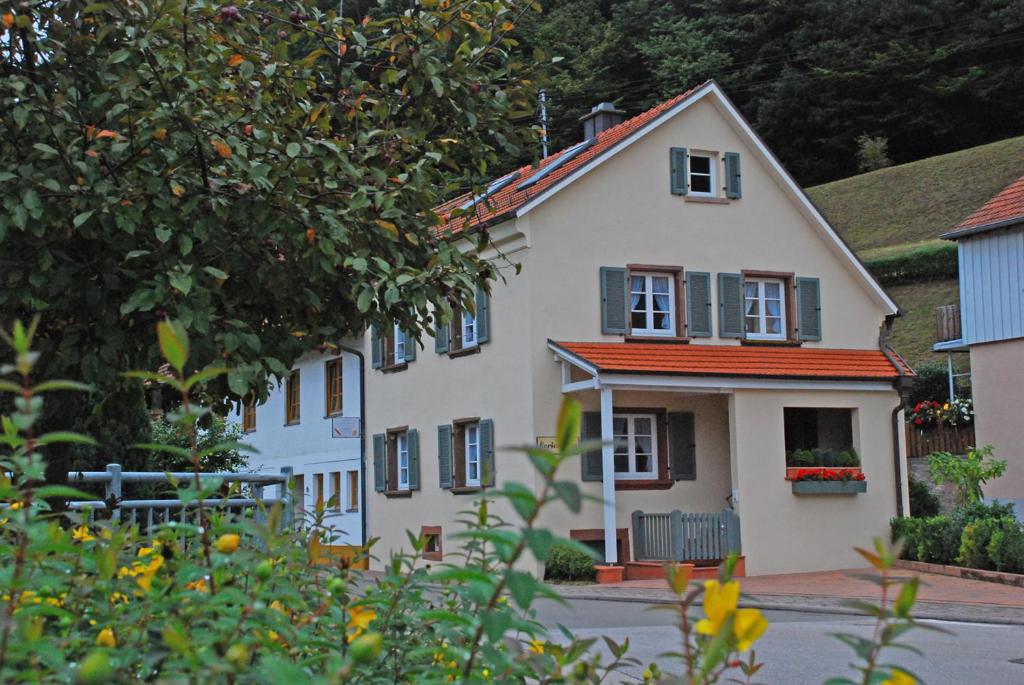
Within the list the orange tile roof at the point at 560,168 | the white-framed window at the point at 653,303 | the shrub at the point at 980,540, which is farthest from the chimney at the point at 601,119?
the shrub at the point at 980,540

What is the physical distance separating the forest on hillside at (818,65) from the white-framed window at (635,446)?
117ft

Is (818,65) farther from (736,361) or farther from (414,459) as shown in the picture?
(736,361)

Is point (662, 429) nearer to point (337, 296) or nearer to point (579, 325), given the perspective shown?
point (579, 325)

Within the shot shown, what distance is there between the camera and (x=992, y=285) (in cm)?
2617

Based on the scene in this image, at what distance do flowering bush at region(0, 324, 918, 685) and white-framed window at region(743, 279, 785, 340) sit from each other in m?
22.2

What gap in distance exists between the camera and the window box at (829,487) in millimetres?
23438

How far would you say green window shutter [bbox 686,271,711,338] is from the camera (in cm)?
2411

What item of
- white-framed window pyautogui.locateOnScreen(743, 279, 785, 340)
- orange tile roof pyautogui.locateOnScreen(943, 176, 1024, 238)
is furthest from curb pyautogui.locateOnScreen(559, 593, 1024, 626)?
orange tile roof pyautogui.locateOnScreen(943, 176, 1024, 238)

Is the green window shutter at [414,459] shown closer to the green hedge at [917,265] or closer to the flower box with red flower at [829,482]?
the flower box with red flower at [829,482]

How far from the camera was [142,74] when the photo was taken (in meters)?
6.34

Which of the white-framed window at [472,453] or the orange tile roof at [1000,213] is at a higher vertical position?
the orange tile roof at [1000,213]

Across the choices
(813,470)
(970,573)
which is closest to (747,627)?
(970,573)

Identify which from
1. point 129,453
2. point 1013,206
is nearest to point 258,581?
point 129,453

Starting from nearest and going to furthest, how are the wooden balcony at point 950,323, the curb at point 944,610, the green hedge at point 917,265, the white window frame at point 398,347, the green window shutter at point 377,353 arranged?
the curb at point 944,610
the white window frame at point 398,347
the wooden balcony at point 950,323
the green window shutter at point 377,353
the green hedge at point 917,265
